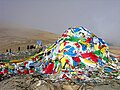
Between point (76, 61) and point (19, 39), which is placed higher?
point (76, 61)

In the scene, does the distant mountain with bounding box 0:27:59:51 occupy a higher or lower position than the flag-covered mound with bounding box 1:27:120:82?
lower

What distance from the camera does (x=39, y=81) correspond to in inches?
480

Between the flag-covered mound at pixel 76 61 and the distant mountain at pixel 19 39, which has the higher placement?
the flag-covered mound at pixel 76 61

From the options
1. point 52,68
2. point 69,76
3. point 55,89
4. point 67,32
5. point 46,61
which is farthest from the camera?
point 67,32

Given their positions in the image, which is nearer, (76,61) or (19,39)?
(76,61)

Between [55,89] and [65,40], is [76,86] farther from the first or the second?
[65,40]

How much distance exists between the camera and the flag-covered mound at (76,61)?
13.8 m

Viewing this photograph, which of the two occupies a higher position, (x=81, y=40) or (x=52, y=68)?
(x=81, y=40)

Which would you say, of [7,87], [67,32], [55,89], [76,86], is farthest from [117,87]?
[67,32]

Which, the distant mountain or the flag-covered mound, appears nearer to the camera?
the flag-covered mound

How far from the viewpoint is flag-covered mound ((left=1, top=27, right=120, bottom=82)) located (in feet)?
45.4

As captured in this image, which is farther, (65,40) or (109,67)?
(65,40)

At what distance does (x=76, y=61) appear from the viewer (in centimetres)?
1484

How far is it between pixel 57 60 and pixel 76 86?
3.39 metres
